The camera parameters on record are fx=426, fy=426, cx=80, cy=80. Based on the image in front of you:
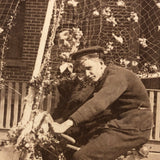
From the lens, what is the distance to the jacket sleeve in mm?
3703

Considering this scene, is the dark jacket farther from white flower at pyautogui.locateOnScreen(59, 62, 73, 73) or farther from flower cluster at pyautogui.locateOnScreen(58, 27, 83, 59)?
flower cluster at pyautogui.locateOnScreen(58, 27, 83, 59)

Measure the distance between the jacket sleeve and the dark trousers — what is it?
378 millimetres

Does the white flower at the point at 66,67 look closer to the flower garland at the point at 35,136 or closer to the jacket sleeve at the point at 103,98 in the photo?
the flower garland at the point at 35,136

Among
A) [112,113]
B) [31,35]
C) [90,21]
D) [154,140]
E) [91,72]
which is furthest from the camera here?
[31,35]

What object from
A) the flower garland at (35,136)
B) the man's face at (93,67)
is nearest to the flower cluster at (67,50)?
the flower garland at (35,136)

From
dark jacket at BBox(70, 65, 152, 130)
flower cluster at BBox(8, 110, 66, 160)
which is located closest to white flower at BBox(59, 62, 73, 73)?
dark jacket at BBox(70, 65, 152, 130)

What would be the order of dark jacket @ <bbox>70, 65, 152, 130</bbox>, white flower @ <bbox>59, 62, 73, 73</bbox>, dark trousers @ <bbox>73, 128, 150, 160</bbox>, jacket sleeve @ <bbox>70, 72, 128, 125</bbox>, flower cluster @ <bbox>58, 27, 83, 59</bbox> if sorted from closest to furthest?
jacket sleeve @ <bbox>70, 72, 128, 125</bbox>
dark jacket @ <bbox>70, 65, 152, 130</bbox>
dark trousers @ <bbox>73, 128, 150, 160</bbox>
white flower @ <bbox>59, 62, 73, 73</bbox>
flower cluster @ <bbox>58, 27, 83, 59</bbox>

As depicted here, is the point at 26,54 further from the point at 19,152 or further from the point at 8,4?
the point at 19,152

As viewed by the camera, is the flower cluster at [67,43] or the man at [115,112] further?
the flower cluster at [67,43]

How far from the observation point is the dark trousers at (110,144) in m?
4.03

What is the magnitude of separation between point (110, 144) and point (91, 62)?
31.8 inches

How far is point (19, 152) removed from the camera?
4172 millimetres

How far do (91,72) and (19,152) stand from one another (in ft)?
3.52

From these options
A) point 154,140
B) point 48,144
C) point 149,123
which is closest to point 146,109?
point 149,123
